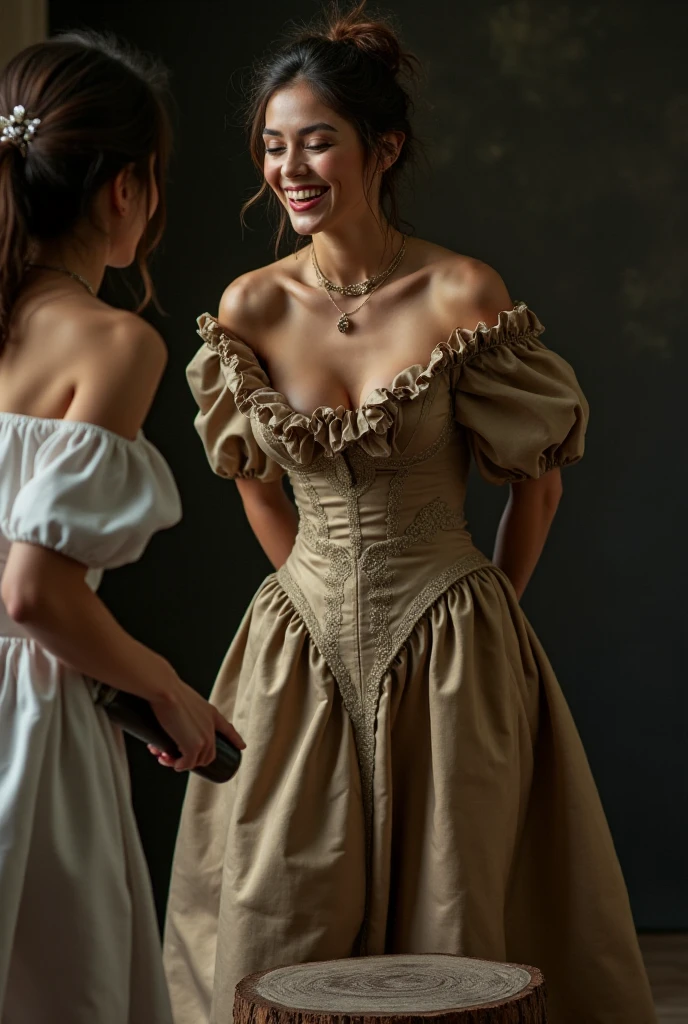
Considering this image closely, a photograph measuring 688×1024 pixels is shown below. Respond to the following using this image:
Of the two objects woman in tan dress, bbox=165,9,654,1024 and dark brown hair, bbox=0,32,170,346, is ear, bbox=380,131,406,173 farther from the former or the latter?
dark brown hair, bbox=0,32,170,346

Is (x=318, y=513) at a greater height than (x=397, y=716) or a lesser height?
greater

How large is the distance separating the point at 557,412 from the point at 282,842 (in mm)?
783

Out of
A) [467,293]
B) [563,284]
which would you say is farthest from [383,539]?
[563,284]

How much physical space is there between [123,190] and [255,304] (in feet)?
3.03

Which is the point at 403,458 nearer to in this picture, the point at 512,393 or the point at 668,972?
the point at 512,393

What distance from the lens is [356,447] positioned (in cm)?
198

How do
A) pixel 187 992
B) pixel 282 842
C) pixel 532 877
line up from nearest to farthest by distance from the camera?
pixel 282 842, pixel 532 877, pixel 187 992

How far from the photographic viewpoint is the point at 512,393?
1.98 m

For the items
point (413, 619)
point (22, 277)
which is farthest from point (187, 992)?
point (22, 277)

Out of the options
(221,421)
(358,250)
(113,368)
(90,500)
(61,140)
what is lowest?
(90,500)

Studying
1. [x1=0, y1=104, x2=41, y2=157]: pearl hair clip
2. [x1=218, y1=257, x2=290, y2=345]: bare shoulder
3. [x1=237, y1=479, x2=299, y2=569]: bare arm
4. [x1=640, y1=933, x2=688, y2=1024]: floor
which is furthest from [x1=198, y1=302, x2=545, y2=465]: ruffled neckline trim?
[x1=640, y1=933, x2=688, y2=1024]: floor

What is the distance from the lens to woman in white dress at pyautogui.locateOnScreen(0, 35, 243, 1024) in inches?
44.3


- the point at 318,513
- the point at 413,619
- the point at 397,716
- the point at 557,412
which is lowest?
the point at 397,716

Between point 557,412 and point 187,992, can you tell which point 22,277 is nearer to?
point 557,412
